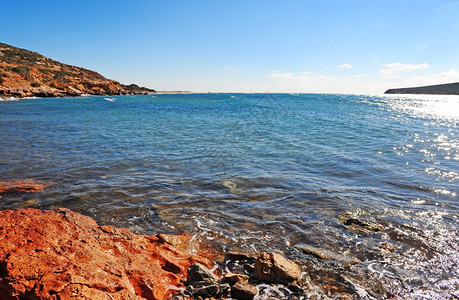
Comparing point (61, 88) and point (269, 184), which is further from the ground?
point (61, 88)

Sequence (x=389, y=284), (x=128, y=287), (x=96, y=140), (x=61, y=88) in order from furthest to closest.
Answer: (x=61, y=88)
(x=96, y=140)
(x=389, y=284)
(x=128, y=287)

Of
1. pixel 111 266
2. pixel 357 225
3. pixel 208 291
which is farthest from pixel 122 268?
pixel 357 225

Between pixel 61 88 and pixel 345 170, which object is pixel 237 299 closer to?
pixel 345 170

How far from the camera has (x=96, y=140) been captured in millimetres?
16250

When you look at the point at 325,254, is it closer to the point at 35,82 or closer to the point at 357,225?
the point at 357,225

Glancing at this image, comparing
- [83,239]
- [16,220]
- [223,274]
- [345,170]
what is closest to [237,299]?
[223,274]

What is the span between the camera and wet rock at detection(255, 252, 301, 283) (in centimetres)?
434

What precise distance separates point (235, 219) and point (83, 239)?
3717 mm

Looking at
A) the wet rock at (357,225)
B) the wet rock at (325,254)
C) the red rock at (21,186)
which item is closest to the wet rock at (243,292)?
the wet rock at (325,254)

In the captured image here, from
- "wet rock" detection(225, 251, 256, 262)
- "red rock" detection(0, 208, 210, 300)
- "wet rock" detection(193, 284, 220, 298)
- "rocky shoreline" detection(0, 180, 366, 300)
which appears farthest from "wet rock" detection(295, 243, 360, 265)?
"wet rock" detection(193, 284, 220, 298)

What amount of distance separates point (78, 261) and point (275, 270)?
3.12 m

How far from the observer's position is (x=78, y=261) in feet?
11.4

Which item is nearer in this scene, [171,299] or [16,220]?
[171,299]

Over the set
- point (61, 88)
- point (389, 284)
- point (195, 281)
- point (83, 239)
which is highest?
point (61, 88)
